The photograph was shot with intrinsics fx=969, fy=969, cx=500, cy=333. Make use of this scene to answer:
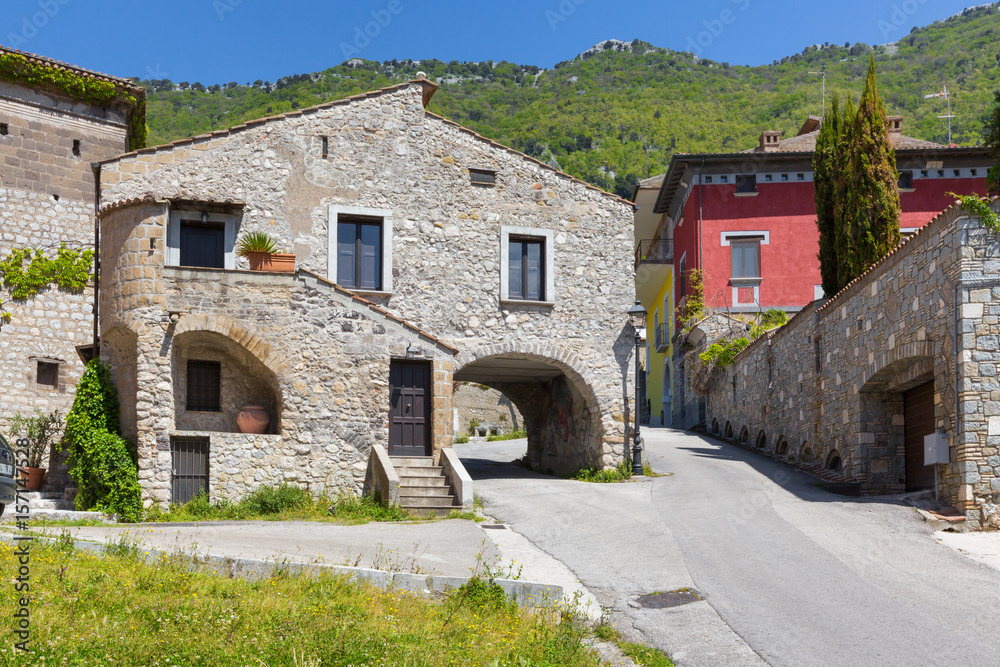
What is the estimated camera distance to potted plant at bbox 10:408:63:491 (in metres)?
18.1

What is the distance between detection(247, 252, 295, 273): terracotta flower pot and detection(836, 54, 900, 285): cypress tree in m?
12.0

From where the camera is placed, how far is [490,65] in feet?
241

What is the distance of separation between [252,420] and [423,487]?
3218 mm

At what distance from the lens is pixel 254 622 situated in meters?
7.70

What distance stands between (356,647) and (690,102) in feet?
189

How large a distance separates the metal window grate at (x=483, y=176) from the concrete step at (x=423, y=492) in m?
6.79

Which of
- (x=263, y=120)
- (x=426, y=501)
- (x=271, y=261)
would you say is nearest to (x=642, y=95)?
(x=263, y=120)

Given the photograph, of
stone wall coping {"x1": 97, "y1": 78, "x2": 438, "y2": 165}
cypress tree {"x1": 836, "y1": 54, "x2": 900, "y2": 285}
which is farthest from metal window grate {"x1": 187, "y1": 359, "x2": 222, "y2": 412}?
cypress tree {"x1": 836, "y1": 54, "x2": 900, "y2": 285}

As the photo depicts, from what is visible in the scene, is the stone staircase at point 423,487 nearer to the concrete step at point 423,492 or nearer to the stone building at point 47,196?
the concrete step at point 423,492

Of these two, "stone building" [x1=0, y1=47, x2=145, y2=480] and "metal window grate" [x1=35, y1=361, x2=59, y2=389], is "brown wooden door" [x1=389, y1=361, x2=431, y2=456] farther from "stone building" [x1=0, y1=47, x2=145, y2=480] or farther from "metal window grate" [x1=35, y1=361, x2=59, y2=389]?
"metal window grate" [x1=35, y1=361, x2=59, y2=389]

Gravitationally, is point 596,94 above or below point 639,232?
above

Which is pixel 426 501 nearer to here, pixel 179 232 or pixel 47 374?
pixel 179 232

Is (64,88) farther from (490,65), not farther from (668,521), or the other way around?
(490,65)

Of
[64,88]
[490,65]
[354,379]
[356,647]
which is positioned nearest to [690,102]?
[490,65]
